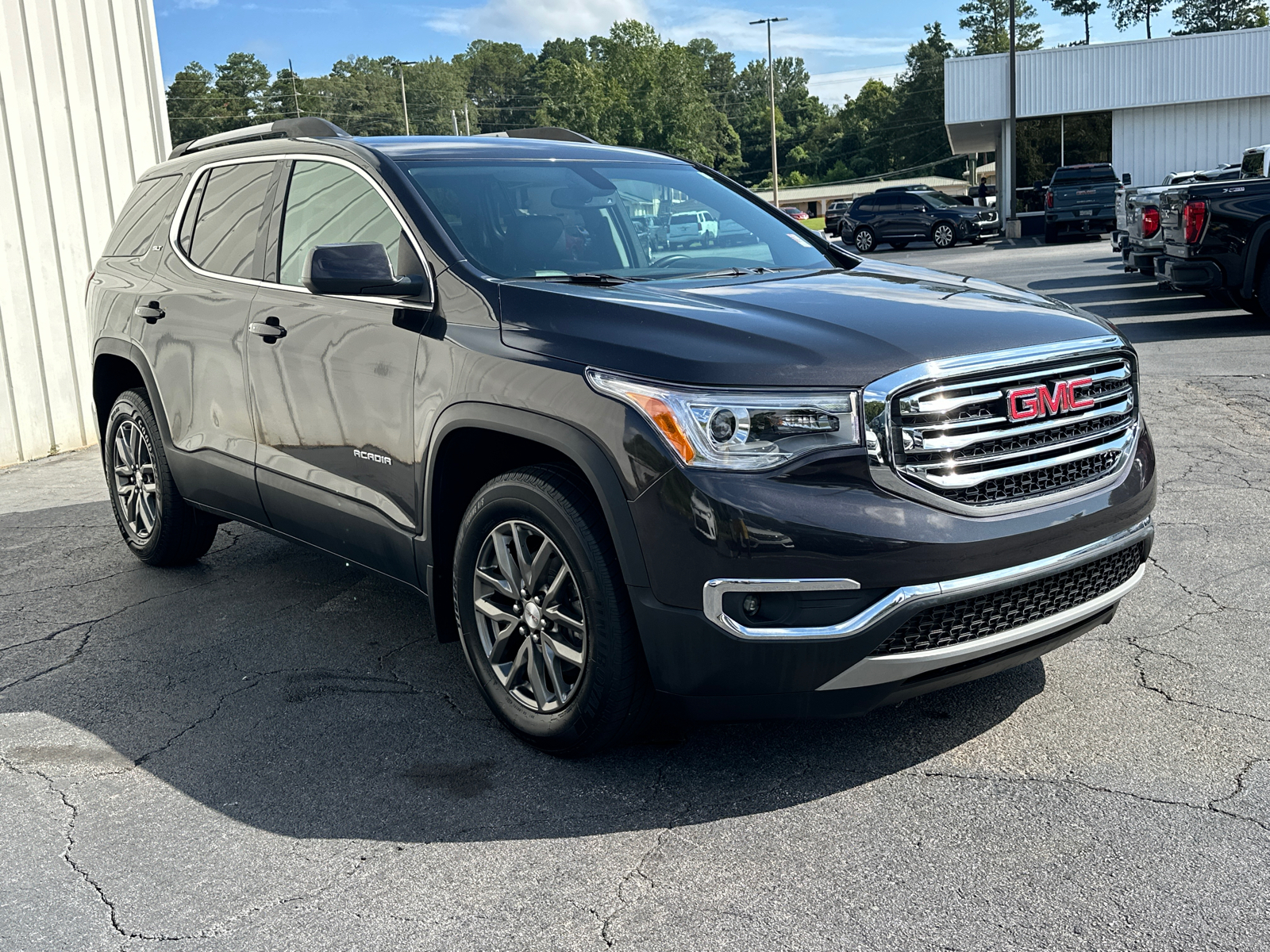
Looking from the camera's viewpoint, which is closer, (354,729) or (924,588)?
(924,588)

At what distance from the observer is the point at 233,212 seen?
509 centimetres

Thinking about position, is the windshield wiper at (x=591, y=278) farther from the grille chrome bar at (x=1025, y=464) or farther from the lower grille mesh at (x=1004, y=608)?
the lower grille mesh at (x=1004, y=608)

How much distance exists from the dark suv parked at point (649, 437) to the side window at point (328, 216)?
0.05ft

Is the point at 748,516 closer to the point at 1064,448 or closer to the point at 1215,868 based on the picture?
the point at 1064,448

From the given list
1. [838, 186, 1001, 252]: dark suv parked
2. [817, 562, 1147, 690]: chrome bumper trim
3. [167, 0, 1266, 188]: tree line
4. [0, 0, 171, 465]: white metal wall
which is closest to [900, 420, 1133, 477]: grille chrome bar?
[817, 562, 1147, 690]: chrome bumper trim

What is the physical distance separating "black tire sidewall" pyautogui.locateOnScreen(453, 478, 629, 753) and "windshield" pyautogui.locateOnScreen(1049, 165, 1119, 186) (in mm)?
29961

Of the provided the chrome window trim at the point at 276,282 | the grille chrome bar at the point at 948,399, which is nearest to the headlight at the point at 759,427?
the grille chrome bar at the point at 948,399

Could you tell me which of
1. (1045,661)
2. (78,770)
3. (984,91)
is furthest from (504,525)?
(984,91)

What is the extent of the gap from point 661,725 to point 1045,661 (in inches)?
54.2

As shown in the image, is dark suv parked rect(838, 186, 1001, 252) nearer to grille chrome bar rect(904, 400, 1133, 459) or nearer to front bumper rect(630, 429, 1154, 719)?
grille chrome bar rect(904, 400, 1133, 459)

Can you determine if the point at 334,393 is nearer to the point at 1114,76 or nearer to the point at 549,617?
the point at 549,617

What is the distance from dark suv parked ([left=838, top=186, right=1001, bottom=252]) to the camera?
32.8 metres

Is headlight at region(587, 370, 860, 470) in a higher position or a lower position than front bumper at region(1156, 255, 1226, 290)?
higher

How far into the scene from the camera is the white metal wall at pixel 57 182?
9164 millimetres
